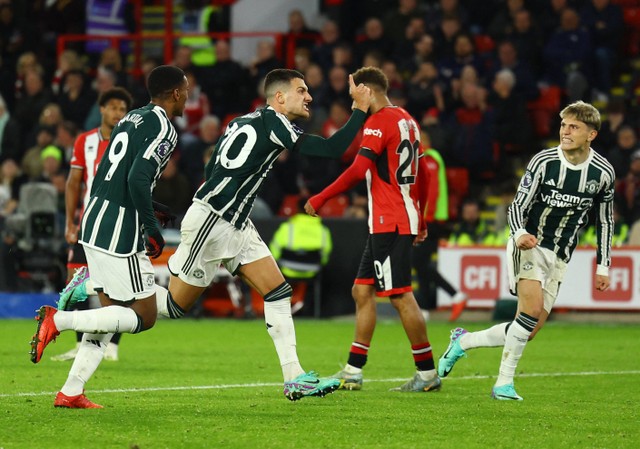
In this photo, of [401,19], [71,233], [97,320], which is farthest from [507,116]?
[97,320]

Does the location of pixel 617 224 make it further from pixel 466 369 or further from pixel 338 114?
pixel 466 369

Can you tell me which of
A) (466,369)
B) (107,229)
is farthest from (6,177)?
(107,229)

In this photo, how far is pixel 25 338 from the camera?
1378 cm

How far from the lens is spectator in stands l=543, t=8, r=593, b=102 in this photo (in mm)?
20234

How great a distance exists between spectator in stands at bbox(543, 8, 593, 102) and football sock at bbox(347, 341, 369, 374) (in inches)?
449

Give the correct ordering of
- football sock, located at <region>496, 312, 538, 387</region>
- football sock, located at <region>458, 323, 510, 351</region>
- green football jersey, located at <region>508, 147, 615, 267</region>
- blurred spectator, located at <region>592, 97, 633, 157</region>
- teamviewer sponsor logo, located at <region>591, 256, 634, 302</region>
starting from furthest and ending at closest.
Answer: blurred spectator, located at <region>592, 97, 633, 157</region> < teamviewer sponsor logo, located at <region>591, 256, 634, 302</region> < football sock, located at <region>458, 323, 510, 351</region> < green football jersey, located at <region>508, 147, 615, 267</region> < football sock, located at <region>496, 312, 538, 387</region>

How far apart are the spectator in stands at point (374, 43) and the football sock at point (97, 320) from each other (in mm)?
14717

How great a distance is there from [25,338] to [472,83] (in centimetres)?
890

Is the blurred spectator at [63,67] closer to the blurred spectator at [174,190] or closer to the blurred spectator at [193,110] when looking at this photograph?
the blurred spectator at [193,110]

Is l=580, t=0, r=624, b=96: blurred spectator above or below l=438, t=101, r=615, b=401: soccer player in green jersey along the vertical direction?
above

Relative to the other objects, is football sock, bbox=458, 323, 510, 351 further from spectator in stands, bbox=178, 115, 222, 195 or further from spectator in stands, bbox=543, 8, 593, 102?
spectator in stands, bbox=543, 8, 593, 102

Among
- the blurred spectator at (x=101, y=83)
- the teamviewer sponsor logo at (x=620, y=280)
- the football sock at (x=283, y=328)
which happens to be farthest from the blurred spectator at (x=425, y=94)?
the football sock at (x=283, y=328)

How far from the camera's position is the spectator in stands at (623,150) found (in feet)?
61.9

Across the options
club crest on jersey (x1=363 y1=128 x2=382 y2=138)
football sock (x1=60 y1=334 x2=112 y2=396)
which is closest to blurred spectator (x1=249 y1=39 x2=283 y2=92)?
club crest on jersey (x1=363 y1=128 x2=382 y2=138)
